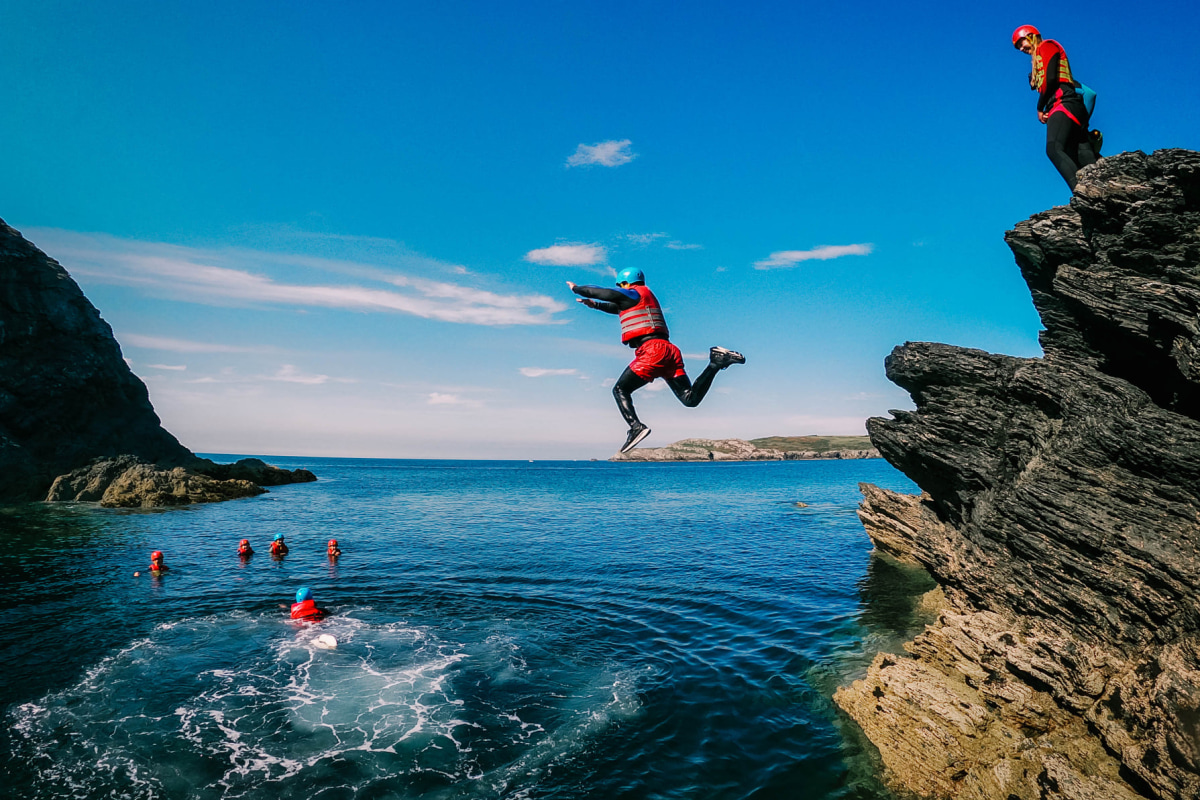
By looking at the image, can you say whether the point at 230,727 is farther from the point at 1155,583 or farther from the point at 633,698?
the point at 1155,583

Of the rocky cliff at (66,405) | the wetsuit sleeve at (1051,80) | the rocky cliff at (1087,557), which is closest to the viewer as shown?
the rocky cliff at (1087,557)

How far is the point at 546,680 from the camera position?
17.5 m

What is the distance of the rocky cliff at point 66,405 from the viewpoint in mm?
59406

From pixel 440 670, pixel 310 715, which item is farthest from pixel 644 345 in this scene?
pixel 440 670

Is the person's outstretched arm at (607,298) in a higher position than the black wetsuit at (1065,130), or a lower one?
lower

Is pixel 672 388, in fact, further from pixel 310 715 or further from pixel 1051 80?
pixel 310 715

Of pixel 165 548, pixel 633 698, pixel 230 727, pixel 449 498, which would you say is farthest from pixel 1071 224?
pixel 449 498

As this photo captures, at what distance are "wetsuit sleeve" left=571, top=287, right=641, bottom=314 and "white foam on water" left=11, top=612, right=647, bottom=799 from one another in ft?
34.0

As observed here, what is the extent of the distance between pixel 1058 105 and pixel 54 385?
9017 cm

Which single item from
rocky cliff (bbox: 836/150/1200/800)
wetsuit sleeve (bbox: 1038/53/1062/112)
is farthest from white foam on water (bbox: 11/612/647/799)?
wetsuit sleeve (bbox: 1038/53/1062/112)

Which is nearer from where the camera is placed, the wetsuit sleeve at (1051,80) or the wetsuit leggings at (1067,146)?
the wetsuit sleeve at (1051,80)

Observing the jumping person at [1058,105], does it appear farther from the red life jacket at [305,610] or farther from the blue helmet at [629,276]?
the red life jacket at [305,610]

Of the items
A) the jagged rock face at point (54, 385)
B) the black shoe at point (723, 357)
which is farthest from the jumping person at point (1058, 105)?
the jagged rock face at point (54, 385)

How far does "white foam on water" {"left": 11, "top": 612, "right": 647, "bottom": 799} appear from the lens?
12391 millimetres
